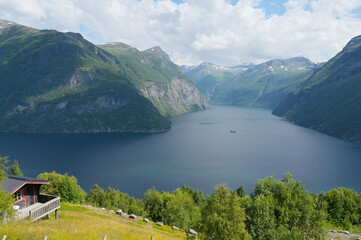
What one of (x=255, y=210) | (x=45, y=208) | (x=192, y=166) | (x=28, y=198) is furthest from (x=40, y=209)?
(x=192, y=166)

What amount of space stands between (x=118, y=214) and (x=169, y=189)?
249 feet

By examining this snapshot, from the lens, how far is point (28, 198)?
34.3m

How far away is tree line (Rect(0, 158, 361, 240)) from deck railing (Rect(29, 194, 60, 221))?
541 cm

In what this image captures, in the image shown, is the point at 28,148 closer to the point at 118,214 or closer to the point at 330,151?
the point at 118,214

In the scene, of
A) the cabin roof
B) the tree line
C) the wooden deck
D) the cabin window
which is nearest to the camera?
the wooden deck

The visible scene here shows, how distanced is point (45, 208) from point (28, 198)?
10.7ft

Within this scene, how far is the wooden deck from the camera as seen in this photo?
30.9 meters

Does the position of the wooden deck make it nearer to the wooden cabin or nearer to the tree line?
the wooden cabin

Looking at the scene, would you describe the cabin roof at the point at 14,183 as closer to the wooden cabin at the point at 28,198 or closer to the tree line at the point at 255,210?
the wooden cabin at the point at 28,198

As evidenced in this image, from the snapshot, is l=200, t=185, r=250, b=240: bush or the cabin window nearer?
l=200, t=185, r=250, b=240: bush

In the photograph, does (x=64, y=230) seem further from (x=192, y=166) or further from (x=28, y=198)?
(x=192, y=166)

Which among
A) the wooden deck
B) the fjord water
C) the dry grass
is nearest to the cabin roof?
the wooden deck

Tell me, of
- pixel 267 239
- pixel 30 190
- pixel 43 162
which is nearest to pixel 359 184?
pixel 267 239

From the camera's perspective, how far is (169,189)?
398ft
